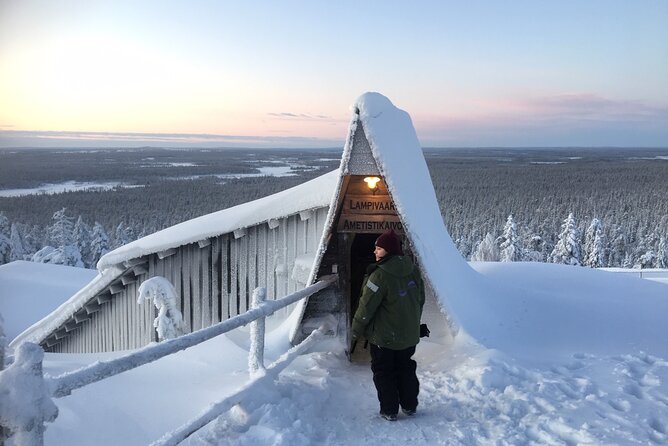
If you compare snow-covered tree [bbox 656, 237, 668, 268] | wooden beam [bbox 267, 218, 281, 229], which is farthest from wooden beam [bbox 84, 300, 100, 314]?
snow-covered tree [bbox 656, 237, 668, 268]

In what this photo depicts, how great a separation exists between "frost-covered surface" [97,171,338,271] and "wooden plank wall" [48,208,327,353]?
201 millimetres

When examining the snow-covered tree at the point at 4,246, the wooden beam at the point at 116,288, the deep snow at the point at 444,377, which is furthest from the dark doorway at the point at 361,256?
the snow-covered tree at the point at 4,246

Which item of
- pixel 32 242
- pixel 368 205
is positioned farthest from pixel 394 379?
pixel 32 242

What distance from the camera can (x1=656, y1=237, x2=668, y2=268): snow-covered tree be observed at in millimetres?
59719

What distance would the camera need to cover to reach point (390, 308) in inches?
195

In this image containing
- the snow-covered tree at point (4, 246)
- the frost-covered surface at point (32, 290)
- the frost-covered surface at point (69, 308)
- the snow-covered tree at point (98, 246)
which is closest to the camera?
the frost-covered surface at point (69, 308)

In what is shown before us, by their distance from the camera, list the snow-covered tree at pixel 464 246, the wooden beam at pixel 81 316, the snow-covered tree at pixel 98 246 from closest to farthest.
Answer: the wooden beam at pixel 81 316 < the snow-covered tree at pixel 98 246 < the snow-covered tree at pixel 464 246

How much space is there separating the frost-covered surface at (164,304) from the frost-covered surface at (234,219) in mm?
698

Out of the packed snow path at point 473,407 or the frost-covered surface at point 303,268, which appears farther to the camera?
the frost-covered surface at point 303,268

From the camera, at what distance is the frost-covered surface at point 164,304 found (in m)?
9.31

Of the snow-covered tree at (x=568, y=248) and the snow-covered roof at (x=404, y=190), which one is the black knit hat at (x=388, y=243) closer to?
the snow-covered roof at (x=404, y=190)

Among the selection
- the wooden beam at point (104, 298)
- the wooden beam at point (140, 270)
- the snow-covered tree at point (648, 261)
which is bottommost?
the snow-covered tree at point (648, 261)

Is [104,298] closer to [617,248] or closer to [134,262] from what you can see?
[134,262]

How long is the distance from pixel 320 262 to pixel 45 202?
446ft
